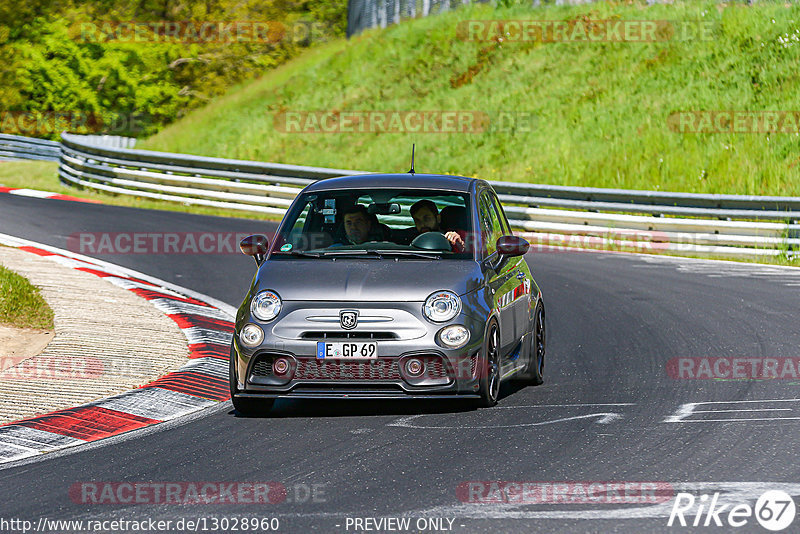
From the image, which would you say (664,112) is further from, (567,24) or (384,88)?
(384,88)

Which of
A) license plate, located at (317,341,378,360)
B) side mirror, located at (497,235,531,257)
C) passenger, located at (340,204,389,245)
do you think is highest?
passenger, located at (340,204,389,245)

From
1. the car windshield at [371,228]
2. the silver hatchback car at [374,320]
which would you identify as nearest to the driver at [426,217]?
the car windshield at [371,228]

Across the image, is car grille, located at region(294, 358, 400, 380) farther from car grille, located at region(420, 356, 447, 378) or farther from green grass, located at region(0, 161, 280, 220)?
green grass, located at region(0, 161, 280, 220)

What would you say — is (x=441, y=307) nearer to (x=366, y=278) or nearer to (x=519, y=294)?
(x=366, y=278)

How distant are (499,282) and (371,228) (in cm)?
104

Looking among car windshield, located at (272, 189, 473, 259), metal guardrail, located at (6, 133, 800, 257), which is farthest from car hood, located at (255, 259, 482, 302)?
metal guardrail, located at (6, 133, 800, 257)

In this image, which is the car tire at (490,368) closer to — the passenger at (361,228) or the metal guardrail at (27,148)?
the passenger at (361,228)

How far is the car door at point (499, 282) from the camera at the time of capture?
28.6 feet

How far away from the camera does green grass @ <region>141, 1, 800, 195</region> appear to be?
1054 inches

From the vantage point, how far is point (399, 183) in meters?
9.41

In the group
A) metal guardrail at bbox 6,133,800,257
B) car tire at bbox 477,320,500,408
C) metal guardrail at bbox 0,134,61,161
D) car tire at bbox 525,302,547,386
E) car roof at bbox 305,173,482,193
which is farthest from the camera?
metal guardrail at bbox 0,134,61,161

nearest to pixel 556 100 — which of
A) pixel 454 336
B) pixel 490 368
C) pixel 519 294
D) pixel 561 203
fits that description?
pixel 561 203

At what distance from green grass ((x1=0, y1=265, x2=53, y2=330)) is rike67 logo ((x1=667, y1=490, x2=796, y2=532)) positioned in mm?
7301

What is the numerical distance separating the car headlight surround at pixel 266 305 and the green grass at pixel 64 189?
55.1ft
